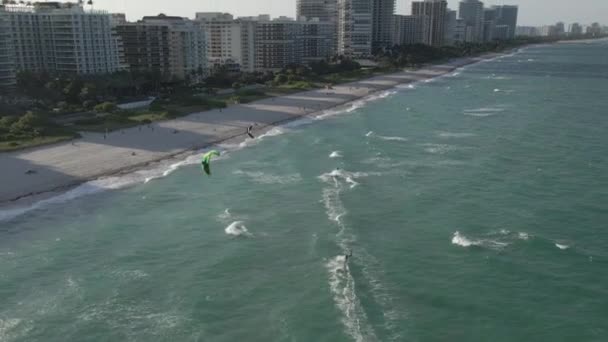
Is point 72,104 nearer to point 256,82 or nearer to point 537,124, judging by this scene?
point 256,82

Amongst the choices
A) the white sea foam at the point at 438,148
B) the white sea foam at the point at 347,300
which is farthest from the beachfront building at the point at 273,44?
the white sea foam at the point at 347,300

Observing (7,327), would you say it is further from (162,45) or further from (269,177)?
(162,45)

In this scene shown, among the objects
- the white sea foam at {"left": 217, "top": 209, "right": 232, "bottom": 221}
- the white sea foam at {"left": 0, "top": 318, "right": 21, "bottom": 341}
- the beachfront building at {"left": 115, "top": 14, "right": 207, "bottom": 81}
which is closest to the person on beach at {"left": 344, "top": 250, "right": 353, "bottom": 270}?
the white sea foam at {"left": 217, "top": 209, "right": 232, "bottom": 221}

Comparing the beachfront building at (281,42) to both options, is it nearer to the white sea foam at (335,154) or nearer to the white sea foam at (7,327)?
the white sea foam at (335,154)

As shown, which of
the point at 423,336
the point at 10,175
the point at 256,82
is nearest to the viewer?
the point at 423,336

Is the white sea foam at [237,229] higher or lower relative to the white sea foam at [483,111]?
lower

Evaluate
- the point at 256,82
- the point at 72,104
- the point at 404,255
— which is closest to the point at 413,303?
the point at 404,255
